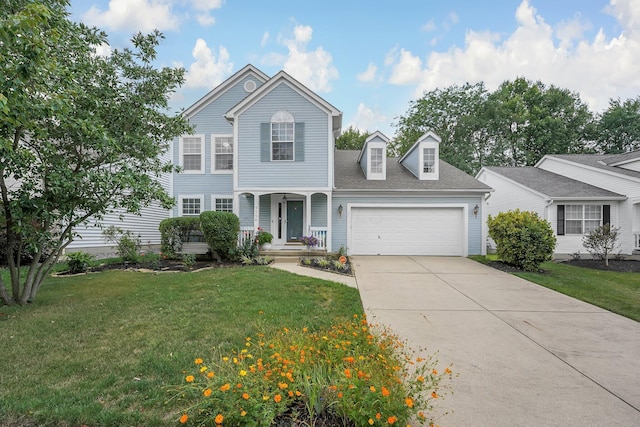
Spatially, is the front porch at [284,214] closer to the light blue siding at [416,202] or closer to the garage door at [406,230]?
the light blue siding at [416,202]

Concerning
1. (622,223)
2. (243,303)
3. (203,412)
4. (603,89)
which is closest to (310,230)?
(243,303)

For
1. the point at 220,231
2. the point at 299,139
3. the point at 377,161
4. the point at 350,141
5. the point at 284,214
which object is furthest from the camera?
the point at 350,141

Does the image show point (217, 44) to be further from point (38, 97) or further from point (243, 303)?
point (243, 303)

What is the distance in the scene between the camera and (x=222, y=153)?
1313 centimetres

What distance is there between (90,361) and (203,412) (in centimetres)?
192

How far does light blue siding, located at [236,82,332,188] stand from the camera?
11531mm

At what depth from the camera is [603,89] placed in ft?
89.9

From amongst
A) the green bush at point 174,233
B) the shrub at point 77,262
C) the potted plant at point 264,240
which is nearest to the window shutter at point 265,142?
the potted plant at point 264,240

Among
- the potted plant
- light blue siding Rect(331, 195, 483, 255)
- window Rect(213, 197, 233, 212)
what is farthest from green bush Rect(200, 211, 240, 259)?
light blue siding Rect(331, 195, 483, 255)

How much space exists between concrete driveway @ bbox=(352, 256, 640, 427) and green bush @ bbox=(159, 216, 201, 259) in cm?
724

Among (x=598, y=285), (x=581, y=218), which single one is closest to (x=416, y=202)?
(x=598, y=285)

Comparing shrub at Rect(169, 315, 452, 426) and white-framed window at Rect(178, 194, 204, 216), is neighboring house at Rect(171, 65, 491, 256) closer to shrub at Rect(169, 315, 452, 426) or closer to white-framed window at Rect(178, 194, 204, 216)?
white-framed window at Rect(178, 194, 204, 216)

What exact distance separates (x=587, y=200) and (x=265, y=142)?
538 inches

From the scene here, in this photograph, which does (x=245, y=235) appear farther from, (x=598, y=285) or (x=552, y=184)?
(x=552, y=184)
